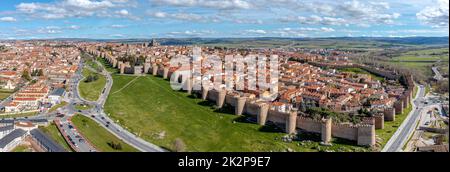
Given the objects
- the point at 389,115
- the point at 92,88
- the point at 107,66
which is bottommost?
the point at 389,115

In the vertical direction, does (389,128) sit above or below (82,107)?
below

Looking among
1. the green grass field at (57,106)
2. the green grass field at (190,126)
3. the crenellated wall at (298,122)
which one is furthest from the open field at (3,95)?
the crenellated wall at (298,122)

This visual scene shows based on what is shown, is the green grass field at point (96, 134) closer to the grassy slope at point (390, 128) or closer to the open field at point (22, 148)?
the open field at point (22, 148)

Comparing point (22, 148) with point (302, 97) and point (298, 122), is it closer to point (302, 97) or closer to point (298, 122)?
point (298, 122)

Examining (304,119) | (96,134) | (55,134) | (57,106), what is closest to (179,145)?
(96,134)

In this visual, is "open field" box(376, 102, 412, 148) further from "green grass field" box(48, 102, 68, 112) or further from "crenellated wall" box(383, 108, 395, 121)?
"green grass field" box(48, 102, 68, 112)

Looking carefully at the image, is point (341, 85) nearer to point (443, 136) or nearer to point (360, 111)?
point (360, 111)
